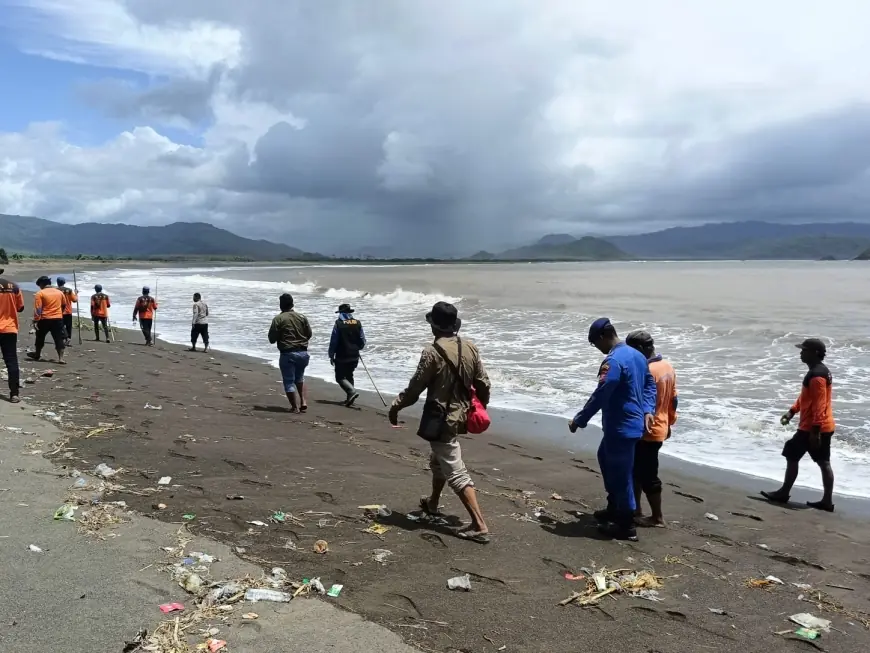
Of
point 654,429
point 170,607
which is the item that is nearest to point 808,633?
point 654,429

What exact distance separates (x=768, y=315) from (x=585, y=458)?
95.1 feet

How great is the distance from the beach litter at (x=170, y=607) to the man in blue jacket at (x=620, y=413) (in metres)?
3.25

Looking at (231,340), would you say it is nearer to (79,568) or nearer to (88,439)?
(88,439)

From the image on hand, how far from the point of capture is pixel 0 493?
574 centimetres

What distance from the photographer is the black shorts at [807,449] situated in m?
7.25

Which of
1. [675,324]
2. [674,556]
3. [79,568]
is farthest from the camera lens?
[675,324]

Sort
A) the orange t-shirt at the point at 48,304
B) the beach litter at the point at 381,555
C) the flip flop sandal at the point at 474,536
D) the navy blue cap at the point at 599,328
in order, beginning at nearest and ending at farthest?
the beach litter at the point at 381,555 → the flip flop sandal at the point at 474,536 → the navy blue cap at the point at 599,328 → the orange t-shirt at the point at 48,304

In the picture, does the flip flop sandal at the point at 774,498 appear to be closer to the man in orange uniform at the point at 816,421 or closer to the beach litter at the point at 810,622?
the man in orange uniform at the point at 816,421

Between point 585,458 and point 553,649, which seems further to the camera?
point 585,458

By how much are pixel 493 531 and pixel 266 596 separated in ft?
7.33

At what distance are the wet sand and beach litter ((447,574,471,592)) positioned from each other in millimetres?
59

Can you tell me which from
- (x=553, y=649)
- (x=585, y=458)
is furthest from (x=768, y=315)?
(x=553, y=649)

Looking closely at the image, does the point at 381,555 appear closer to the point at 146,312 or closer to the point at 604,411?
the point at 604,411

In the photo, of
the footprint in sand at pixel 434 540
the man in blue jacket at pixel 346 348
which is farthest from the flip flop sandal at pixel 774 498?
the man in blue jacket at pixel 346 348
